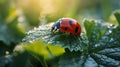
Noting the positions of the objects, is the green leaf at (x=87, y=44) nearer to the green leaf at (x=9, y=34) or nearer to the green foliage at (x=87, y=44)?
the green foliage at (x=87, y=44)

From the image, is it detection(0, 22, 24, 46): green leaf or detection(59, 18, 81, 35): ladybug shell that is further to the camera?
detection(0, 22, 24, 46): green leaf

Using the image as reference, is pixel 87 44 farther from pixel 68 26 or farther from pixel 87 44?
pixel 68 26

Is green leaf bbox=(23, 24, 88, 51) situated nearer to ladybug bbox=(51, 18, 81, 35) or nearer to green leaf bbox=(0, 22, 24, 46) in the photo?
ladybug bbox=(51, 18, 81, 35)

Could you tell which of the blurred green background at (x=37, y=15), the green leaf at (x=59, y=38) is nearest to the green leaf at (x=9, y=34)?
the blurred green background at (x=37, y=15)

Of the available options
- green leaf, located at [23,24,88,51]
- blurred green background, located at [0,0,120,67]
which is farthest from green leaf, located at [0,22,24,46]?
green leaf, located at [23,24,88,51]

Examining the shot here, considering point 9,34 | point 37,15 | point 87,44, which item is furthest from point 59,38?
point 37,15

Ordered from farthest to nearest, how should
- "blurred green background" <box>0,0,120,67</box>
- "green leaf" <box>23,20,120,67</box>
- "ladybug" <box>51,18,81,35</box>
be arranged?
1. "blurred green background" <box>0,0,120,67</box>
2. "ladybug" <box>51,18,81,35</box>
3. "green leaf" <box>23,20,120,67</box>

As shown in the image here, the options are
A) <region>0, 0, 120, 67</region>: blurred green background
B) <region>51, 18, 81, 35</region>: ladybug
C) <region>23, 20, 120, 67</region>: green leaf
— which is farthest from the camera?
<region>0, 0, 120, 67</region>: blurred green background

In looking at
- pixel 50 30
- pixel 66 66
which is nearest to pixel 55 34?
pixel 50 30
